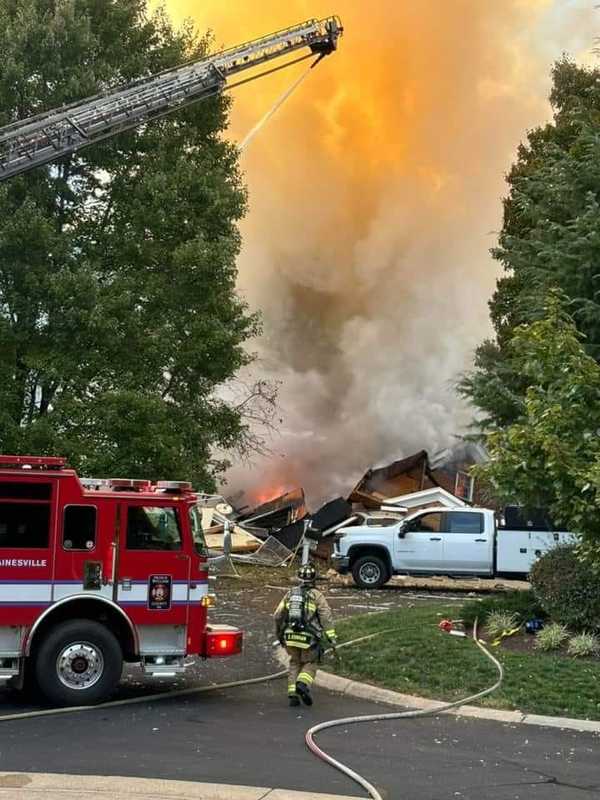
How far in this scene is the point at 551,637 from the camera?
9.60m

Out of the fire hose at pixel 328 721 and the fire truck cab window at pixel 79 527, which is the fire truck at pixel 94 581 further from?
the fire hose at pixel 328 721

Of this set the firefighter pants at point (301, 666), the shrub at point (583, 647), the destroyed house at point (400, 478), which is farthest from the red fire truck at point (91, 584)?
the destroyed house at point (400, 478)

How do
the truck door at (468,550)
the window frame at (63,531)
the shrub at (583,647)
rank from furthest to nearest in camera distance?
the truck door at (468,550)
the shrub at (583,647)
the window frame at (63,531)

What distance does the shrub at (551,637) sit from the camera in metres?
9.60

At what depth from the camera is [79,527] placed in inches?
316

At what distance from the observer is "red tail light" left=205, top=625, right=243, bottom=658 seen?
8281mm

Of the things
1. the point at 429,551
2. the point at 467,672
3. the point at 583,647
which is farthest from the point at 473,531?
the point at 467,672

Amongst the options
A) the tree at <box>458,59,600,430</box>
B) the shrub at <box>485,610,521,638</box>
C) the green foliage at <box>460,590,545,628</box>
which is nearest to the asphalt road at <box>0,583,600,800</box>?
the shrub at <box>485,610,521,638</box>

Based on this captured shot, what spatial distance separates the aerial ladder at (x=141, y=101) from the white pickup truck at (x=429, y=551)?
10.3m

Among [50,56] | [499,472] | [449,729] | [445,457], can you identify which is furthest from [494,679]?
[445,457]

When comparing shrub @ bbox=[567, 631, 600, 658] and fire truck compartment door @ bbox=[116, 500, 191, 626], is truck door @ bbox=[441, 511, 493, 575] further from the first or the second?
fire truck compartment door @ bbox=[116, 500, 191, 626]

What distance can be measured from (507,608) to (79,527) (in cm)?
603

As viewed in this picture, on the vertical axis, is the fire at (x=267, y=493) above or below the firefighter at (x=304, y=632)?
above

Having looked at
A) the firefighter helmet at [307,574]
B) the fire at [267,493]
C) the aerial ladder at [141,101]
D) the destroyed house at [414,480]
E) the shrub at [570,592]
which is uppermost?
the aerial ladder at [141,101]
